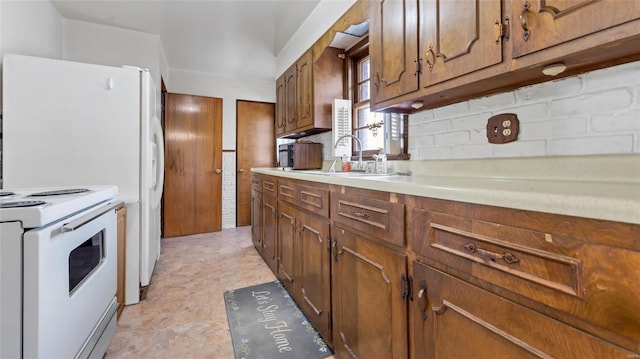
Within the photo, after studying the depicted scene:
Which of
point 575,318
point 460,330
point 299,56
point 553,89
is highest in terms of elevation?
point 299,56

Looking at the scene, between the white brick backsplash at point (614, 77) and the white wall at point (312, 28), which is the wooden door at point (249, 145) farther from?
the white brick backsplash at point (614, 77)

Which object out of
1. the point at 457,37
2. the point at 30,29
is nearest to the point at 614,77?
the point at 457,37

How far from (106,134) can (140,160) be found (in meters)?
0.27

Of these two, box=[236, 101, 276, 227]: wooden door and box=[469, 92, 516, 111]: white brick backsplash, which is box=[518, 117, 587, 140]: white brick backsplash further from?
box=[236, 101, 276, 227]: wooden door

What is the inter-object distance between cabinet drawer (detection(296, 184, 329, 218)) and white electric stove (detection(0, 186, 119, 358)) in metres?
1.02

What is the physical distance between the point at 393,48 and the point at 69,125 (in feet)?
6.99

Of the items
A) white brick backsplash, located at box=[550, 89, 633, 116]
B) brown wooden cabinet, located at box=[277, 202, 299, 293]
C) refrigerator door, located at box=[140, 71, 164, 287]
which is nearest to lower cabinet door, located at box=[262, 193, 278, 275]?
brown wooden cabinet, located at box=[277, 202, 299, 293]

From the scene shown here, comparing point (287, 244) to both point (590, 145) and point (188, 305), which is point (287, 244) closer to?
point (188, 305)

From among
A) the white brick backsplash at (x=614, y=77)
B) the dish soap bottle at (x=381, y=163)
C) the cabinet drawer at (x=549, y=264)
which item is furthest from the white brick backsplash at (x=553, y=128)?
the dish soap bottle at (x=381, y=163)

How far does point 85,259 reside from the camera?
1211 mm

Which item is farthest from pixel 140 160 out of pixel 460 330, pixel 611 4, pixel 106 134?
pixel 611 4

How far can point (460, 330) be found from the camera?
772 millimetres

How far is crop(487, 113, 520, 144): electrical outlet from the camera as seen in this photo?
1154 mm

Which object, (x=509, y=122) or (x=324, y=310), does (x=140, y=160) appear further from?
(x=509, y=122)
